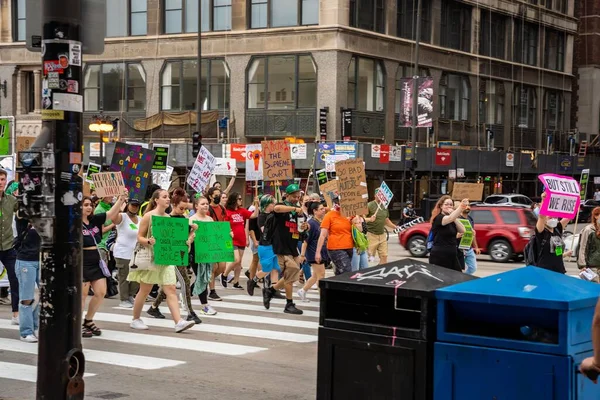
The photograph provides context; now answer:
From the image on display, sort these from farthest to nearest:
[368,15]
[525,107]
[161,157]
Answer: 1. [525,107]
2. [368,15]
3. [161,157]

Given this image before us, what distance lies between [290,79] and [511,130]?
55.4 feet

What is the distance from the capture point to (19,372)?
9953 mm

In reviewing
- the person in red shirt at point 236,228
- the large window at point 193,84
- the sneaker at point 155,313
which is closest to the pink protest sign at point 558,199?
the sneaker at point 155,313

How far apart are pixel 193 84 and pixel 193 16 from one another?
3.26 metres

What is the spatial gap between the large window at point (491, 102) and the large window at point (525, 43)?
300cm

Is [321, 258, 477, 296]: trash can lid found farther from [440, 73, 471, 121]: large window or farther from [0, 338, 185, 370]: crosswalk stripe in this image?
→ [440, 73, 471, 121]: large window

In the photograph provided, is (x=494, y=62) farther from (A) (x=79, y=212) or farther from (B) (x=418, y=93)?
(A) (x=79, y=212)

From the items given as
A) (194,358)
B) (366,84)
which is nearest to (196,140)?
(366,84)

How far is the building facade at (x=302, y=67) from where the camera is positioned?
46.7 m

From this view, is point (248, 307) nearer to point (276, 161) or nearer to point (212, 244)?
point (212, 244)

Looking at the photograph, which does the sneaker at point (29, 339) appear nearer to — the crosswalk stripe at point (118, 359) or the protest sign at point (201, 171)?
the crosswalk stripe at point (118, 359)

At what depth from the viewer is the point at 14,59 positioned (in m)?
53.4

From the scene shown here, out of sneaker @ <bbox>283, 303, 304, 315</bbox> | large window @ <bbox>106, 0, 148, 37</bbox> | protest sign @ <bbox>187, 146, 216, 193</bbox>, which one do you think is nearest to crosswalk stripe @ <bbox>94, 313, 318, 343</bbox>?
sneaker @ <bbox>283, 303, 304, 315</bbox>

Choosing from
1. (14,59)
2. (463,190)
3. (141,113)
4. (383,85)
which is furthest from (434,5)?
(463,190)
